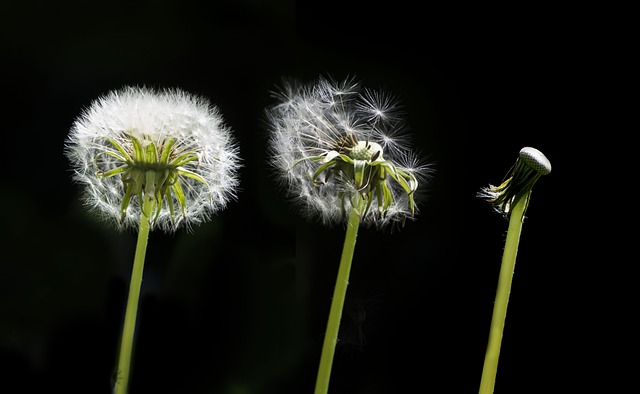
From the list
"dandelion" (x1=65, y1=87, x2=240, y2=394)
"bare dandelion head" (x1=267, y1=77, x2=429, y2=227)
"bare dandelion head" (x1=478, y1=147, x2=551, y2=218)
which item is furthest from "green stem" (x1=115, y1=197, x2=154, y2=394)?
"bare dandelion head" (x1=478, y1=147, x2=551, y2=218)

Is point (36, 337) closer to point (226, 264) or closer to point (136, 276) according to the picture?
point (136, 276)

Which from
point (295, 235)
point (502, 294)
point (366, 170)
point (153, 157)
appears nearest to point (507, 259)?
point (502, 294)

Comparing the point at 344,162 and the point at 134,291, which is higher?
the point at 344,162

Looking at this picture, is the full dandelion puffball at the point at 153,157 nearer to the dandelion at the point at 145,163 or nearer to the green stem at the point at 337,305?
the dandelion at the point at 145,163

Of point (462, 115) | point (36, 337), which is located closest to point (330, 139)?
point (462, 115)

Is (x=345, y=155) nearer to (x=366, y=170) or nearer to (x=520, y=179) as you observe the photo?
(x=366, y=170)

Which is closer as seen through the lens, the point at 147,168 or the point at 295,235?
the point at 147,168

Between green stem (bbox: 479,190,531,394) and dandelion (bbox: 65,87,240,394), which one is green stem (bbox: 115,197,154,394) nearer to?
dandelion (bbox: 65,87,240,394)
